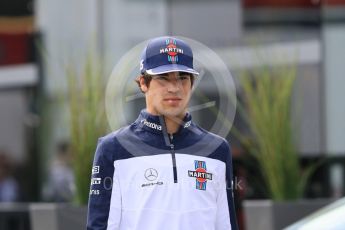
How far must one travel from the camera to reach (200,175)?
344 cm

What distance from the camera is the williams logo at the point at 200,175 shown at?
3.43m

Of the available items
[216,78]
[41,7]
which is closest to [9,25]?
[41,7]

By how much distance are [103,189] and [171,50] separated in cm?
53

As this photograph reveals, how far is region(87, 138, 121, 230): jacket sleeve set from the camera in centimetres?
344

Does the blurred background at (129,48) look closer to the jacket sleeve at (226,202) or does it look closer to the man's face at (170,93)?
the jacket sleeve at (226,202)

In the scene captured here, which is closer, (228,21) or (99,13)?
(228,21)

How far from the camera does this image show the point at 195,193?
3.42 m

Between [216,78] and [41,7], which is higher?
[41,7]

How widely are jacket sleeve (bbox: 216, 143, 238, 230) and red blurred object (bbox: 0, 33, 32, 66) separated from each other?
9539 mm

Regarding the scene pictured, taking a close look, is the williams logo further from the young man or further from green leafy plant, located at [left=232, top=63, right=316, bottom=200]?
green leafy plant, located at [left=232, top=63, right=316, bottom=200]

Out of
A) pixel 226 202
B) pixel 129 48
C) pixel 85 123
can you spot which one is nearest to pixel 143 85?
pixel 226 202

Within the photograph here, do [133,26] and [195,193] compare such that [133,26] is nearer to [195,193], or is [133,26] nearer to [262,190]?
[262,190]

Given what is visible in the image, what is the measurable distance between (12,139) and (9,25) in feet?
4.77

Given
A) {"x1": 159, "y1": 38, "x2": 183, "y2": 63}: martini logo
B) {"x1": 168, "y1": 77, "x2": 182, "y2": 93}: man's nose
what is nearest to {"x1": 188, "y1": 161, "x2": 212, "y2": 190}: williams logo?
{"x1": 168, "y1": 77, "x2": 182, "y2": 93}: man's nose
